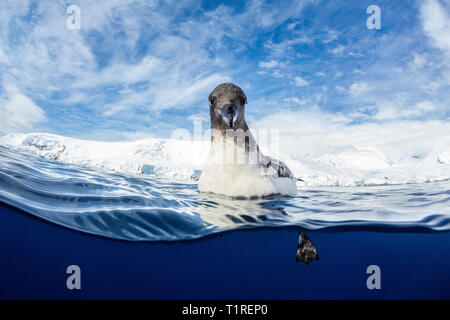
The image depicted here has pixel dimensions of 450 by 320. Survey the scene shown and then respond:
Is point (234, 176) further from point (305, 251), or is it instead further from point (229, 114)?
point (305, 251)

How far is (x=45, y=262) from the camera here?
3.43 m

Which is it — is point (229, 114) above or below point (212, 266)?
above

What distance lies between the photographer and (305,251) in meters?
3.75

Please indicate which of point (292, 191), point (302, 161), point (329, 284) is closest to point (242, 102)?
point (292, 191)

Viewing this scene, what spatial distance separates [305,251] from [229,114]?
285 centimetres

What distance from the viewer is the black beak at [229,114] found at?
4.99 m

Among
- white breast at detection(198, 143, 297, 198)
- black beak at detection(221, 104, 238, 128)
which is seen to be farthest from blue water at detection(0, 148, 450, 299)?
black beak at detection(221, 104, 238, 128)

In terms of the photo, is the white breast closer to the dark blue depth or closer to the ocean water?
the ocean water

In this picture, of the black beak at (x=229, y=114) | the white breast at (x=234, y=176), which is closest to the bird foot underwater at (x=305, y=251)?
the white breast at (x=234, y=176)

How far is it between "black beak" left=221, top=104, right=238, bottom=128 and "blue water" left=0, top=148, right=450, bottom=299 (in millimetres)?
1554

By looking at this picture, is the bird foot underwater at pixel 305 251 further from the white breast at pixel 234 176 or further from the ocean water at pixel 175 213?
the white breast at pixel 234 176

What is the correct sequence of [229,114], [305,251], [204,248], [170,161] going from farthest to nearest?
[170,161] < [229,114] < [204,248] < [305,251]

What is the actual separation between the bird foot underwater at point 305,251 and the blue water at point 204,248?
0.12 meters

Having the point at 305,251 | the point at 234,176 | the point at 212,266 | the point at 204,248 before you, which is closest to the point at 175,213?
the point at 204,248
